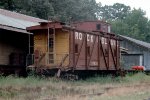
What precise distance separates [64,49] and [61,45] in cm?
38

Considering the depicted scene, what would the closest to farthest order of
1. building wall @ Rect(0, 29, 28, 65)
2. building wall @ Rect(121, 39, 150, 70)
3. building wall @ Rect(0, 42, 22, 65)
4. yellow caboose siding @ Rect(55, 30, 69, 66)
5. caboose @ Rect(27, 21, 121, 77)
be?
caboose @ Rect(27, 21, 121, 77) → yellow caboose siding @ Rect(55, 30, 69, 66) → building wall @ Rect(0, 42, 22, 65) → building wall @ Rect(0, 29, 28, 65) → building wall @ Rect(121, 39, 150, 70)

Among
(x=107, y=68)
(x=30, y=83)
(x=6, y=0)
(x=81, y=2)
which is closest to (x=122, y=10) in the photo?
(x=81, y=2)

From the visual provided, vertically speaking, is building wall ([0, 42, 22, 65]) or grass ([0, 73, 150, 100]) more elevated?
building wall ([0, 42, 22, 65])

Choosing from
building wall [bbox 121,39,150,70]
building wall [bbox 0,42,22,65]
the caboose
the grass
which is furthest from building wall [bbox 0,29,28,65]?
building wall [bbox 121,39,150,70]

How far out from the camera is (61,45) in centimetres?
2277

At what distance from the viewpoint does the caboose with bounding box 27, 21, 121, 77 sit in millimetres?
22188

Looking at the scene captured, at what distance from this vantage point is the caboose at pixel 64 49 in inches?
874

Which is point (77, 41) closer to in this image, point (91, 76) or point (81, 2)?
point (91, 76)

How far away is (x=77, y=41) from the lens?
2303 cm

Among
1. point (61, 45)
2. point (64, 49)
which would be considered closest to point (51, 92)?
point (64, 49)

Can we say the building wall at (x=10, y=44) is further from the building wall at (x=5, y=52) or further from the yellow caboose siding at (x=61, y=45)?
the yellow caboose siding at (x=61, y=45)

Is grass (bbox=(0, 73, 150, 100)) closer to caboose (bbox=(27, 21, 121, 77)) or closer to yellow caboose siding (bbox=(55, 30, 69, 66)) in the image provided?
caboose (bbox=(27, 21, 121, 77))

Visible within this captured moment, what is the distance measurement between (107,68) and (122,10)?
93.1 meters

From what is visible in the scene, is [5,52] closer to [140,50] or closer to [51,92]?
[51,92]
